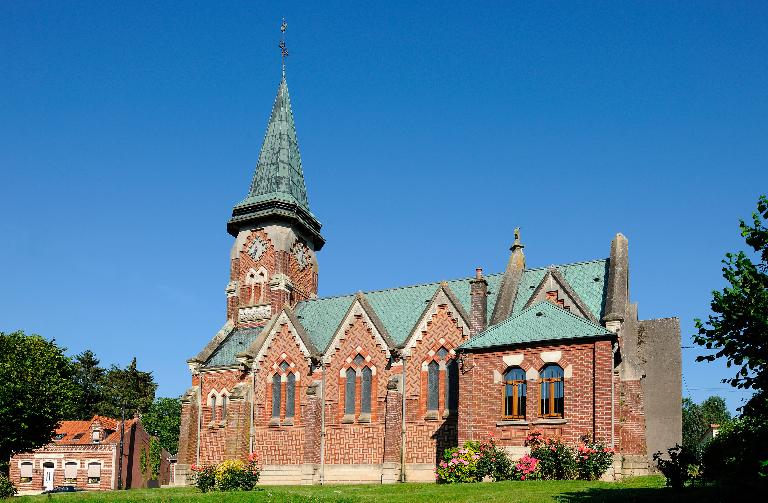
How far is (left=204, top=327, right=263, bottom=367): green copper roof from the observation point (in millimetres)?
48625

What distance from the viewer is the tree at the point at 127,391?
105125mm

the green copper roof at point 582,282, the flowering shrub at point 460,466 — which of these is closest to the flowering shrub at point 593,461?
the flowering shrub at point 460,466

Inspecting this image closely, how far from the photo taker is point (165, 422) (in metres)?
96.2

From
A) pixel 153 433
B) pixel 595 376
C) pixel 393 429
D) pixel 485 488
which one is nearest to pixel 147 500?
pixel 485 488

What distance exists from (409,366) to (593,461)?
13318 millimetres

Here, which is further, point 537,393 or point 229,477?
point 229,477

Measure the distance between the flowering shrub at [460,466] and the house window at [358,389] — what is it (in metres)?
10.4

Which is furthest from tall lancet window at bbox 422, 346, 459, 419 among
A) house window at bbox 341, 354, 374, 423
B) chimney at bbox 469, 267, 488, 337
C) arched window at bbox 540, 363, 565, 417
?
arched window at bbox 540, 363, 565, 417

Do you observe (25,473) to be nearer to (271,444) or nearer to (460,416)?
(271,444)

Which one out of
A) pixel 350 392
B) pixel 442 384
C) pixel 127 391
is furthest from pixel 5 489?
pixel 127 391

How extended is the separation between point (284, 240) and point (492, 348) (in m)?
21.6

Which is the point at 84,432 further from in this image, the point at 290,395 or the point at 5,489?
the point at 5,489

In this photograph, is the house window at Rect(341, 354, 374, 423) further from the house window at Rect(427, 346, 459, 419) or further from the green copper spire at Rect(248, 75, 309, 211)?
the green copper spire at Rect(248, 75, 309, 211)

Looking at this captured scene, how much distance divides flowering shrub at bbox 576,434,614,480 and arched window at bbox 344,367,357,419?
15776 millimetres
